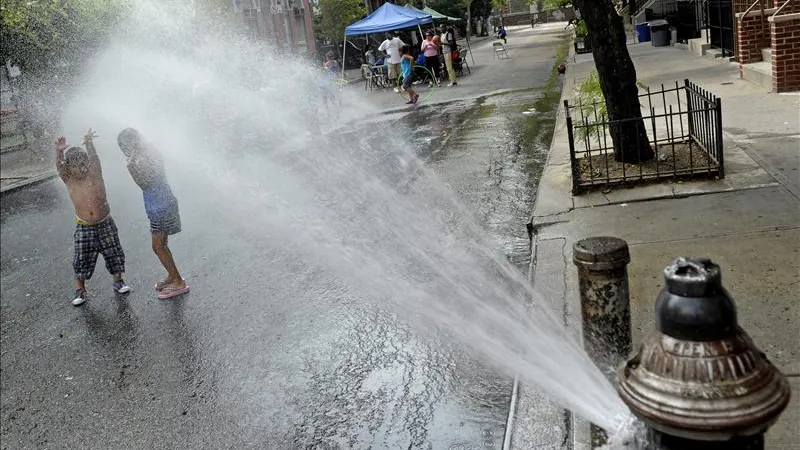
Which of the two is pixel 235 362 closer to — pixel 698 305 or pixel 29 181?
pixel 698 305

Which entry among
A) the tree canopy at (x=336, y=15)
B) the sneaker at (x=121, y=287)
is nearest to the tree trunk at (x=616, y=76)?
the sneaker at (x=121, y=287)

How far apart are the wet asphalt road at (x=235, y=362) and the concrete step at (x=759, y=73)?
16.9 ft

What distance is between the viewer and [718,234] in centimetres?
550

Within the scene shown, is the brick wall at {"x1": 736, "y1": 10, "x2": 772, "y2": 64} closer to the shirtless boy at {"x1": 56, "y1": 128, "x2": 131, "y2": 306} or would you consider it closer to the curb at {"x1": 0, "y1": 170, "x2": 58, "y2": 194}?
the shirtless boy at {"x1": 56, "y1": 128, "x2": 131, "y2": 306}

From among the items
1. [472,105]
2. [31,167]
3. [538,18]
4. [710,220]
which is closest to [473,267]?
[710,220]

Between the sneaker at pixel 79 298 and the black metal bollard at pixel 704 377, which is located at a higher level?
the black metal bollard at pixel 704 377

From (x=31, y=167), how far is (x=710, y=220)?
51.8ft

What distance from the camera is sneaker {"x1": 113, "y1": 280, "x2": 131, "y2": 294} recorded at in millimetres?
6750

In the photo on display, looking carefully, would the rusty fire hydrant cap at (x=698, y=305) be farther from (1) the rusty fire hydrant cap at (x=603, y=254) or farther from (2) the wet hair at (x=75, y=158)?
(2) the wet hair at (x=75, y=158)

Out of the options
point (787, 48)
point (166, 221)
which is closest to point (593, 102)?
point (787, 48)

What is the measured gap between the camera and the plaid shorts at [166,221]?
6523mm

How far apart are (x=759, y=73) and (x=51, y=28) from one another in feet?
50.7

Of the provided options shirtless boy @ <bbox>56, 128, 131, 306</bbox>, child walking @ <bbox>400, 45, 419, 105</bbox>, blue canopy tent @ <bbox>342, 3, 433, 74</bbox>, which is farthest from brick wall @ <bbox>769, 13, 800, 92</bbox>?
blue canopy tent @ <bbox>342, 3, 433, 74</bbox>

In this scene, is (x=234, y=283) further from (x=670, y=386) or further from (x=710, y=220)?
(x=670, y=386)
